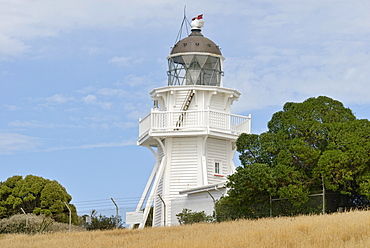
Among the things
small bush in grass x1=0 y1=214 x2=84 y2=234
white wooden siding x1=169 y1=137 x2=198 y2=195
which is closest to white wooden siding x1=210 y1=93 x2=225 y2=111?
white wooden siding x1=169 y1=137 x2=198 y2=195

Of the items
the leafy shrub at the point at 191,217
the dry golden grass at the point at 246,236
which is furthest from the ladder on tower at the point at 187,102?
the dry golden grass at the point at 246,236

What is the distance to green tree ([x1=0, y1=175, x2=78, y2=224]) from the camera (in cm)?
5206

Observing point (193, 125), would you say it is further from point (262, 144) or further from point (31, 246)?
point (31, 246)

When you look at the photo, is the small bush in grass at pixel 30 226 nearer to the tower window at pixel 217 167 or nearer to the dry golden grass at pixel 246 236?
the dry golden grass at pixel 246 236

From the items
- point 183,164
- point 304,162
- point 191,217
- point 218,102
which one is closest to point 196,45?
point 218,102

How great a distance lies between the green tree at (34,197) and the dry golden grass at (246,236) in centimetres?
1866

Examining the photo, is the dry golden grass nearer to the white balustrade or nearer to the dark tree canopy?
the dark tree canopy

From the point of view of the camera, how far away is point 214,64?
4575 cm

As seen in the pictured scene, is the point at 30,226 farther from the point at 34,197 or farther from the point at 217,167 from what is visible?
the point at 34,197

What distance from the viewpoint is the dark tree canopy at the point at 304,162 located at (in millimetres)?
34531

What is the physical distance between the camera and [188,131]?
4350cm

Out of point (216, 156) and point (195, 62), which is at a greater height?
point (195, 62)

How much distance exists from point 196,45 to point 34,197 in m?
15.8

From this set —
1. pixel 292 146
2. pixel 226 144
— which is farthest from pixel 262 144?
pixel 226 144
